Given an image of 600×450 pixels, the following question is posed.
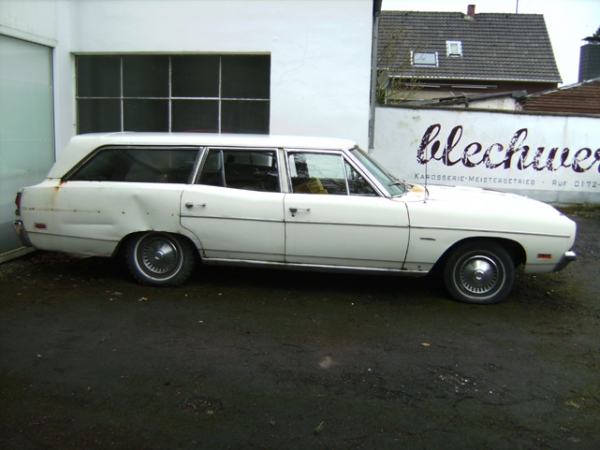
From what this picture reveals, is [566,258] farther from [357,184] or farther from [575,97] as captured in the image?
[575,97]

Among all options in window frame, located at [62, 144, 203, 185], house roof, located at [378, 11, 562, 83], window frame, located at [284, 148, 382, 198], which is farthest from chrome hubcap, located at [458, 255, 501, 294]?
house roof, located at [378, 11, 562, 83]

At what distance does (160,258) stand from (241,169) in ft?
4.03

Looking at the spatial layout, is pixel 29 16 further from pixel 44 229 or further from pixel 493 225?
pixel 493 225

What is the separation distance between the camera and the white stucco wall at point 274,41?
344 inches

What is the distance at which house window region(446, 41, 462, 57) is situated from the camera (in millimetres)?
28525

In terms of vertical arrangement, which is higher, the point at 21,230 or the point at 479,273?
the point at 21,230

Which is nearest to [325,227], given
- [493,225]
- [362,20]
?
[493,225]

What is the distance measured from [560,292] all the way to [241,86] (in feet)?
17.7

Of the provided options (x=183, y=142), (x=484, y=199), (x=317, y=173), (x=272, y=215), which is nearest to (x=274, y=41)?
(x=183, y=142)

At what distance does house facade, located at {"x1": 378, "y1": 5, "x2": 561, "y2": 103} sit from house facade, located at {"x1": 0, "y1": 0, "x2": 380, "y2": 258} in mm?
16868

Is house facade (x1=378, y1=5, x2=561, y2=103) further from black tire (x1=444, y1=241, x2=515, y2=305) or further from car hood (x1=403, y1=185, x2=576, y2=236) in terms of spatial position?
black tire (x1=444, y1=241, x2=515, y2=305)

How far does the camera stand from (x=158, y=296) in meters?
5.96

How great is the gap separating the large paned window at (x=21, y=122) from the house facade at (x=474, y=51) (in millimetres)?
18761

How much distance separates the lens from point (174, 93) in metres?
9.41
